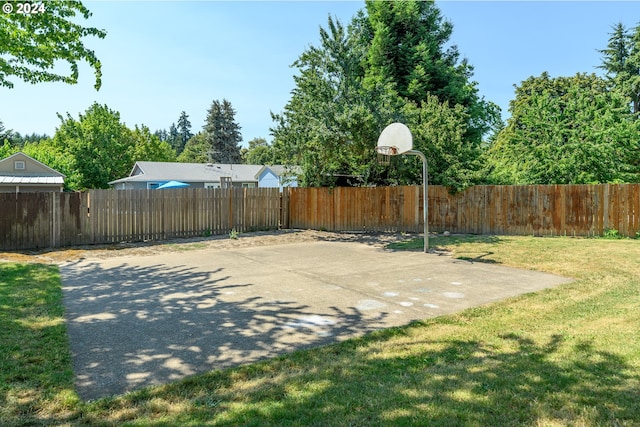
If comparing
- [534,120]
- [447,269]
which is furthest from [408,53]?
[447,269]

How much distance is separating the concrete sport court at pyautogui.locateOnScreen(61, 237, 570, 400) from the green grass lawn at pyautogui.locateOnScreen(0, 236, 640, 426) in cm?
27

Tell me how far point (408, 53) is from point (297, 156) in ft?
33.3

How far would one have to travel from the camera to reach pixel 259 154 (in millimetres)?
53625

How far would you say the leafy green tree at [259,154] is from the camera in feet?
50.8

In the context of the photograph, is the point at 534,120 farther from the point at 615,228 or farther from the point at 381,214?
the point at 381,214

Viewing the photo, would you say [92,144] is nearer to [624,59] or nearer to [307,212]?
[307,212]

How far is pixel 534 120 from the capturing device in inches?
650

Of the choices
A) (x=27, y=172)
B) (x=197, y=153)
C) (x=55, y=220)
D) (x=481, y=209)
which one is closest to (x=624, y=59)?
(x=481, y=209)

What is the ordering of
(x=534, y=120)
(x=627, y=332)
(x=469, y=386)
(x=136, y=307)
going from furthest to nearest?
(x=534, y=120), (x=136, y=307), (x=627, y=332), (x=469, y=386)

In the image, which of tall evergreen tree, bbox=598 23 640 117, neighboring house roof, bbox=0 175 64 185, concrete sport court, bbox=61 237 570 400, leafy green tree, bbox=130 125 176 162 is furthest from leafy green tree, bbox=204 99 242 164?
concrete sport court, bbox=61 237 570 400

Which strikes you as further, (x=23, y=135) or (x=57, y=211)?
(x=23, y=135)

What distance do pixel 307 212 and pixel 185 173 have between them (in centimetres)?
1912

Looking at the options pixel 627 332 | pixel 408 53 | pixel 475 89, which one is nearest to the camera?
pixel 627 332

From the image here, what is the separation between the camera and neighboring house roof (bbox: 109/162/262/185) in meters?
29.7
